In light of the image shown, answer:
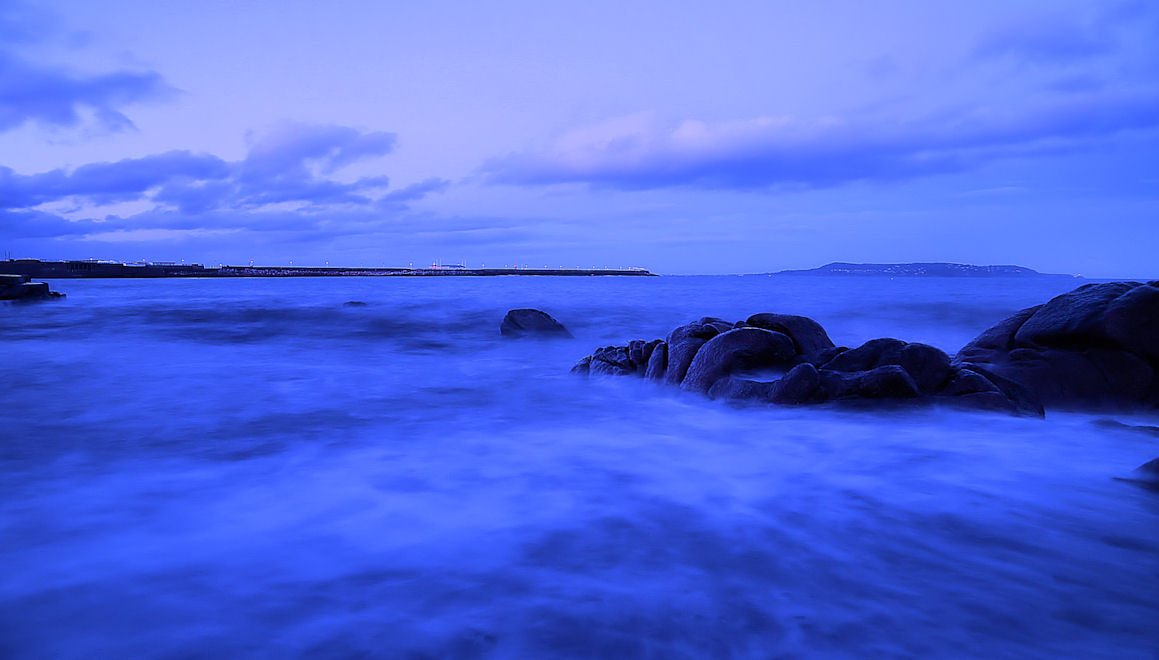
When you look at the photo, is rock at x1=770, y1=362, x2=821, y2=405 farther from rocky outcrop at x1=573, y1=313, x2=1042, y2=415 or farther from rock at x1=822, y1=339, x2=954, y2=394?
rock at x1=822, y1=339, x2=954, y2=394

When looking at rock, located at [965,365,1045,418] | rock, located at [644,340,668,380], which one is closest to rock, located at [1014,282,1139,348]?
rock, located at [965,365,1045,418]

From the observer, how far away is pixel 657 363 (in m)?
8.52

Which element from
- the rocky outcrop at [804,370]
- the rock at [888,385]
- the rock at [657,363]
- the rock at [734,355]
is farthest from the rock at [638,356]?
the rock at [888,385]

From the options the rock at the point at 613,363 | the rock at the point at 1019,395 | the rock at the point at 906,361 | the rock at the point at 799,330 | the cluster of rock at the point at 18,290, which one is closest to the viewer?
the rock at the point at 1019,395

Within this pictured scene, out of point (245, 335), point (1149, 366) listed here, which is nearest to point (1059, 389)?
point (1149, 366)

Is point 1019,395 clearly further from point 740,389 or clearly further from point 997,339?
point 740,389

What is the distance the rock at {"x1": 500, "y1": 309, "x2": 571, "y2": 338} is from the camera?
15211mm

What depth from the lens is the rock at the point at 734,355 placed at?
7.45 meters

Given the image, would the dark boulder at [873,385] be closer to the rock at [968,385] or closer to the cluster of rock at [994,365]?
the cluster of rock at [994,365]

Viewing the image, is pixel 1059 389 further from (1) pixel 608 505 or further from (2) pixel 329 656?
(2) pixel 329 656

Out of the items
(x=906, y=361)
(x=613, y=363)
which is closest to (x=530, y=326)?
(x=613, y=363)

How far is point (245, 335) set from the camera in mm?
16953

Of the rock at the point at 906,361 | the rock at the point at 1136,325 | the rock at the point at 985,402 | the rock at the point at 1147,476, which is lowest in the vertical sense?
the rock at the point at 1147,476

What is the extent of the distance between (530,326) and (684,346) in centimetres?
743
